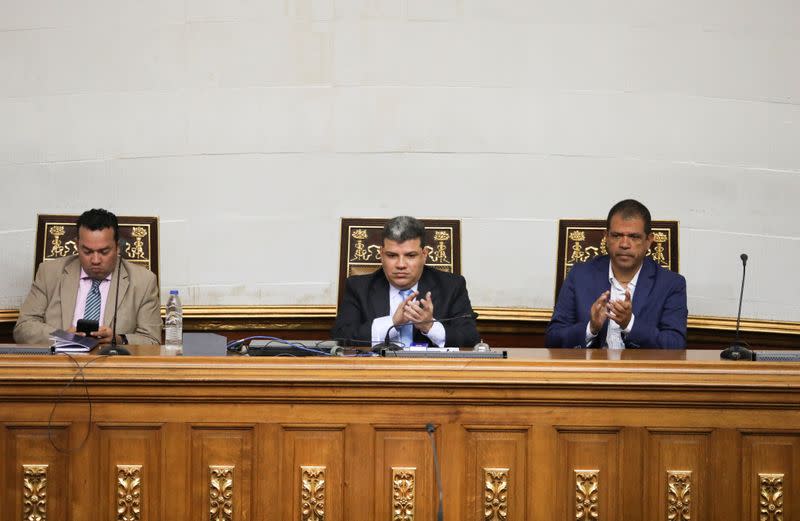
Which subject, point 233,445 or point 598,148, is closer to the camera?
point 233,445

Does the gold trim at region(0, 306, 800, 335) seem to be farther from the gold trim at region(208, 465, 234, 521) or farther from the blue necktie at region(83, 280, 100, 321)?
the gold trim at region(208, 465, 234, 521)

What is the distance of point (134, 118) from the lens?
4.71m

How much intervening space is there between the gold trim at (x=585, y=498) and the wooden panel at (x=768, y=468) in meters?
0.40

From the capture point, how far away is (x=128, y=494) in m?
2.71

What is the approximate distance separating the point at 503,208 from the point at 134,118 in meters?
1.74

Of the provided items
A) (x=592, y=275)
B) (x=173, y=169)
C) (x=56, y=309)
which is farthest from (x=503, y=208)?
(x=56, y=309)

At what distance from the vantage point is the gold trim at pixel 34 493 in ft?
8.83

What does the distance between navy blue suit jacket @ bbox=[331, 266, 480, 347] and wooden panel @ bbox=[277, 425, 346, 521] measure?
1.00 m

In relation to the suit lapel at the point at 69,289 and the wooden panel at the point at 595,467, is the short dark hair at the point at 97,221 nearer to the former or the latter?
the suit lapel at the point at 69,289

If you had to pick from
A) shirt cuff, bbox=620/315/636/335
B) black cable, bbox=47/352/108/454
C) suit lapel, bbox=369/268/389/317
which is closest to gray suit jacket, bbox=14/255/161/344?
suit lapel, bbox=369/268/389/317

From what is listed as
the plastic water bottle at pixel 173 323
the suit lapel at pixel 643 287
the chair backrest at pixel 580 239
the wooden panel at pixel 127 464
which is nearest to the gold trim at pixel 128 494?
the wooden panel at pixel 127 464

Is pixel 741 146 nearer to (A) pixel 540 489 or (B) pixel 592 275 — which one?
(B) pixel 592 275

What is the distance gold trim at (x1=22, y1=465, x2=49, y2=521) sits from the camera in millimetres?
2691

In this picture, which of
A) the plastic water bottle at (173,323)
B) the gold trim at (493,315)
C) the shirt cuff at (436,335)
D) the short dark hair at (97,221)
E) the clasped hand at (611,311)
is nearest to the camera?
the plastic water bottle at (173,323)
